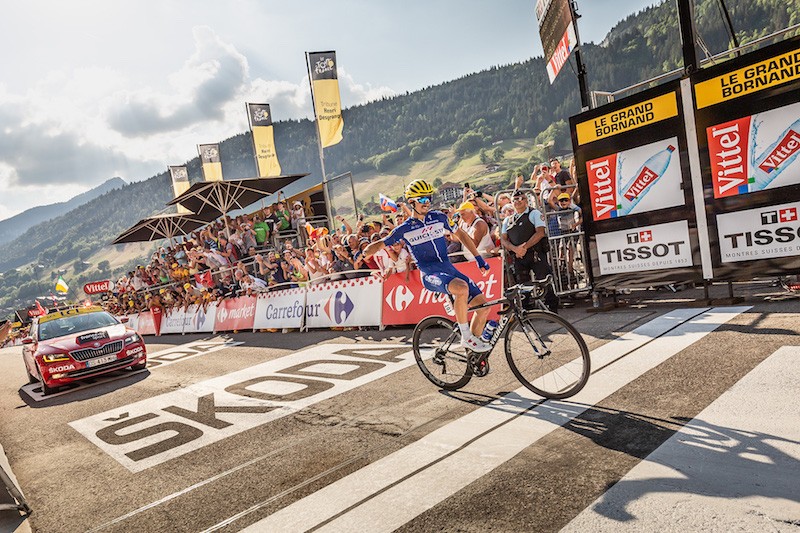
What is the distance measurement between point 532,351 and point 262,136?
24.3 m

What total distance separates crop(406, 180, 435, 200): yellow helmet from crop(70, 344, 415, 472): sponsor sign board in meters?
2.56

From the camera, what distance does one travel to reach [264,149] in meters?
26.8

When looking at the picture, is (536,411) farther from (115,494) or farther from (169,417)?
(169,417)

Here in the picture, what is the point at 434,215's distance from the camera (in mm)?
5879

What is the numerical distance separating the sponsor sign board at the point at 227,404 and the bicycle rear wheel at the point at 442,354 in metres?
1.11

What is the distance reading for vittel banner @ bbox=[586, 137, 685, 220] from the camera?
7.96 meters

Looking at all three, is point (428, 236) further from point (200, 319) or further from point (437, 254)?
point (200, 319)

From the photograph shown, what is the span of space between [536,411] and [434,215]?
7.68 feet

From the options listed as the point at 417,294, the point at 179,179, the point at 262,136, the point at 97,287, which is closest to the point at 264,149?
the point at 262,136

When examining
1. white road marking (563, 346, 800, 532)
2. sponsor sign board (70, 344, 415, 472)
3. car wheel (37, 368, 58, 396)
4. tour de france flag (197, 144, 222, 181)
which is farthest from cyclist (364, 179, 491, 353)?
tour de france flag (197, 144, 222, 181)

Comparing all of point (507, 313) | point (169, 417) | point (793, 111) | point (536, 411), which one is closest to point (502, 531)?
point (536, 411)

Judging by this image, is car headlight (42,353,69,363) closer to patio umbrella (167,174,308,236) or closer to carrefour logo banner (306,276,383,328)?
carrefour logo banner (306,276,383,328)

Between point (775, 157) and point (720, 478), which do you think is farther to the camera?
point (775, 157)

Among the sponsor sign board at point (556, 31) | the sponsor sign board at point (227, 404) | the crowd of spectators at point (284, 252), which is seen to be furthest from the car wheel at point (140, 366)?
the sponsor sign board at point (556, 31)
